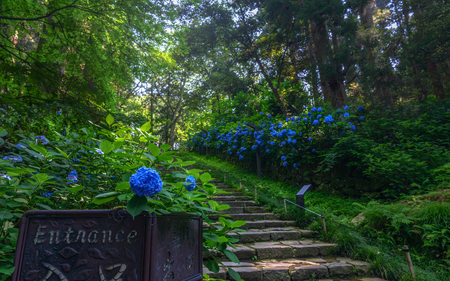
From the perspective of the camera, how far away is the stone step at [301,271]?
301cm

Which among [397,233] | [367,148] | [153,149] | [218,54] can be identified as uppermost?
[218,54]

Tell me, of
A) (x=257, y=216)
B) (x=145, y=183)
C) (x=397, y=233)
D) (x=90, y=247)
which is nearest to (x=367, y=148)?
(x=397, y=233)

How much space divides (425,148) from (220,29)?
9.06 meters

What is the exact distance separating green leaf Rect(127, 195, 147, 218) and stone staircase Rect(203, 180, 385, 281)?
1.25 meters

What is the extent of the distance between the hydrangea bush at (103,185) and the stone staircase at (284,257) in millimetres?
882

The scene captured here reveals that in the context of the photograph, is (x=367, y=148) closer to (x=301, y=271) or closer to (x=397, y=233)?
(x=397, y=233)

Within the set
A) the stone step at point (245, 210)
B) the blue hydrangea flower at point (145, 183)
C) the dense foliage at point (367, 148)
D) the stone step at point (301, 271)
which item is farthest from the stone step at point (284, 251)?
Answer: the blue hydrangea flower at point (145, 183)

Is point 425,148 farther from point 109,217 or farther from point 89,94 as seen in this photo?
point 89,94

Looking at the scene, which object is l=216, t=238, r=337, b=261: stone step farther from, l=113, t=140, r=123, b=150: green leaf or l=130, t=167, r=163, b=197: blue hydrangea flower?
l=130, t=167, r=163, b=197: blue hydrangea flower

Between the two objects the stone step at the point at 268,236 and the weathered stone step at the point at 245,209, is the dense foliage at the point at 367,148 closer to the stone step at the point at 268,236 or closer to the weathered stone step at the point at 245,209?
the weathered stone step at the point at 245,209

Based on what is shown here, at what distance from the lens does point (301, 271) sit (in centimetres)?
312

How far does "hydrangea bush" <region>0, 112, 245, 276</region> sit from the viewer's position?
1058 mm

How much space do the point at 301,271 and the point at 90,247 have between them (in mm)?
2939

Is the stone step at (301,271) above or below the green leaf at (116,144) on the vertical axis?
below
